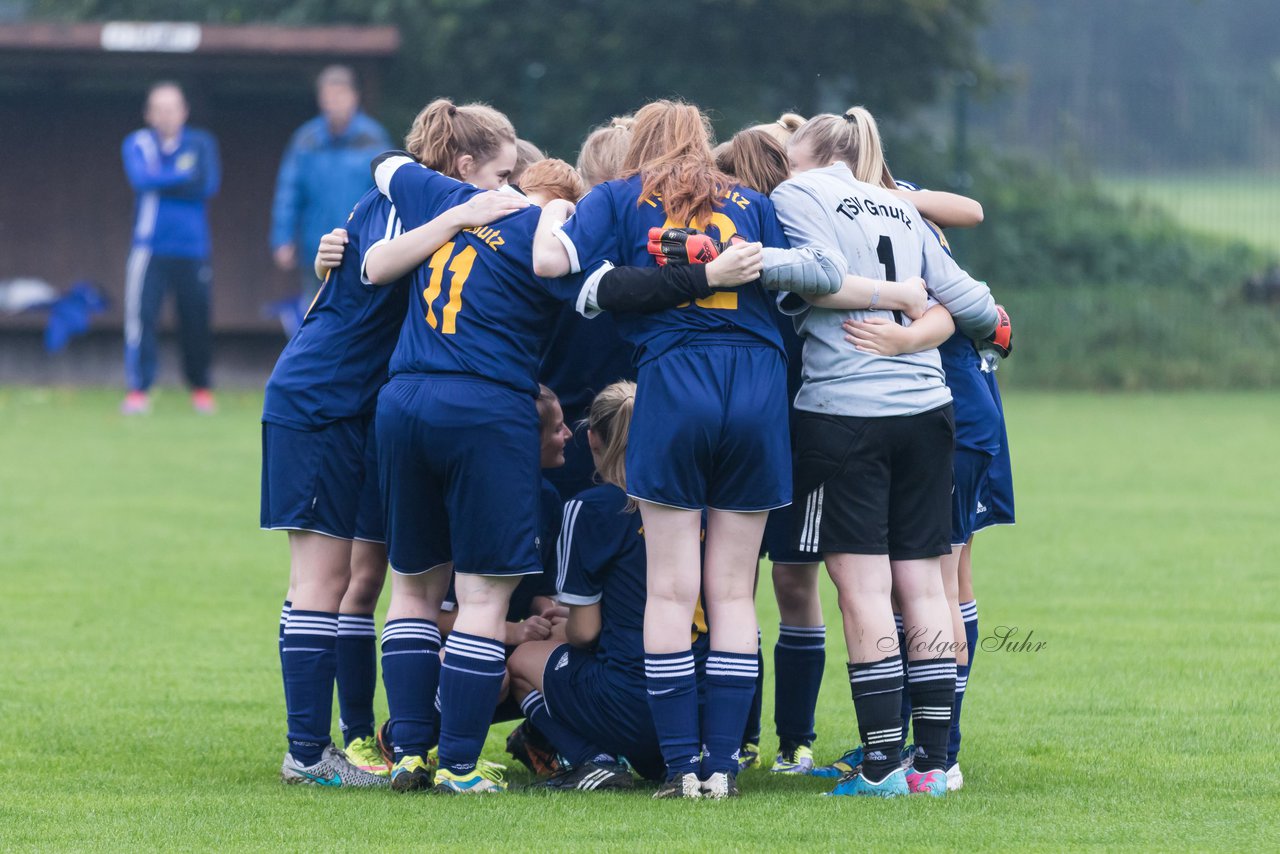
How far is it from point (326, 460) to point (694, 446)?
3.45 ft

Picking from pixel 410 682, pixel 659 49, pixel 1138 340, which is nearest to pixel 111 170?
pixel 659 49

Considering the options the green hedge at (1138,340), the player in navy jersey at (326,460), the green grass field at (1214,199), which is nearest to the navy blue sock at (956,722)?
the player in navy jersey at (326,460)

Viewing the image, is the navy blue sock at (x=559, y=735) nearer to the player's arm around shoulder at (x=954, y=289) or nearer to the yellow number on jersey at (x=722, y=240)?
the yellow number on jersey at (x=722, y=240)

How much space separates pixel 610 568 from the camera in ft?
15.3

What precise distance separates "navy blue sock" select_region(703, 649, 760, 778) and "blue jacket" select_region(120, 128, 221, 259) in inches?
412

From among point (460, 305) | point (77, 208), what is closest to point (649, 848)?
point (460, 305)

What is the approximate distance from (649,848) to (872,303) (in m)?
1.53

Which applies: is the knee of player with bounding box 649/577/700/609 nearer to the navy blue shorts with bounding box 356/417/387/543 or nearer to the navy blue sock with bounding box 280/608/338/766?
the navy blue shorts with bounding box 356/417/387/543

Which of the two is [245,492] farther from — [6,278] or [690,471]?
[6,278]

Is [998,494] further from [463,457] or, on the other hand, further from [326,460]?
[326,460]

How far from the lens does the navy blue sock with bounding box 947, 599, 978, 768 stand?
4727 mm

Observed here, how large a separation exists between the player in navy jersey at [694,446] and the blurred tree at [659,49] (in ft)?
48.2

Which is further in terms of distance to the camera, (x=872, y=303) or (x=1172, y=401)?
(x=1172, y=401)

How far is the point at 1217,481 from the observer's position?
10859 mm
